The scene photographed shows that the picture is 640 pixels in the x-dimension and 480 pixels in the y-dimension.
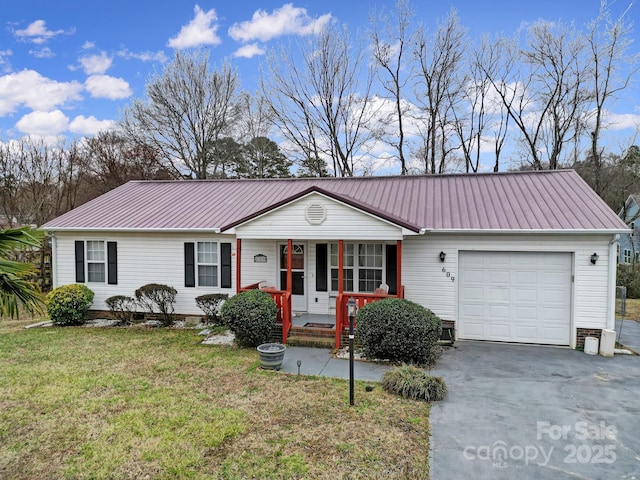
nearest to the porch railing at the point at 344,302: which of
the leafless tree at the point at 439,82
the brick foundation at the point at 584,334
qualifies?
the brick foundation at the point at 584,334

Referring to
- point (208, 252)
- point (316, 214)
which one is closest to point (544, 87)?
point (316, 214)

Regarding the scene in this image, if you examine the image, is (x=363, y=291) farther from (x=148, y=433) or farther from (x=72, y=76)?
(x=72, y=76)

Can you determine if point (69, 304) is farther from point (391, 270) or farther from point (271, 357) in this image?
point (391, 270)

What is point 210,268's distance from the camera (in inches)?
450

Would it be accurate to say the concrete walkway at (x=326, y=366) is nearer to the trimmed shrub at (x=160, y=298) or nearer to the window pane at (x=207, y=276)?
the window pane at (x=207, y=276)

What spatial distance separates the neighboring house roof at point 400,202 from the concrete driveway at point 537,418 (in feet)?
10.2

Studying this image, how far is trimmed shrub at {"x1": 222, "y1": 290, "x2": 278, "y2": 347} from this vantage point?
868 centimetres

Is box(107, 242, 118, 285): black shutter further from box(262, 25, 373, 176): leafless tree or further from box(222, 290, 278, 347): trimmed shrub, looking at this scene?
box(262, 25, 373, 176): leafless tree

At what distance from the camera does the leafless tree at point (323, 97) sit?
878 inches

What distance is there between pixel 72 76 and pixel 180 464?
1935 centimetres

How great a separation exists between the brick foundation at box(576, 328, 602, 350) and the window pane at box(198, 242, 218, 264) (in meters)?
9.74

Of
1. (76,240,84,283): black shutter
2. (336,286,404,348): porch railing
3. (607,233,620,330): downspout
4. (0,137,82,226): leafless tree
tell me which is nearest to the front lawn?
(336,286,404,348): porch railing

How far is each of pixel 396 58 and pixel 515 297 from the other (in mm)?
18625

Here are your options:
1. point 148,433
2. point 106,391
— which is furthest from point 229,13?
point 148,433
